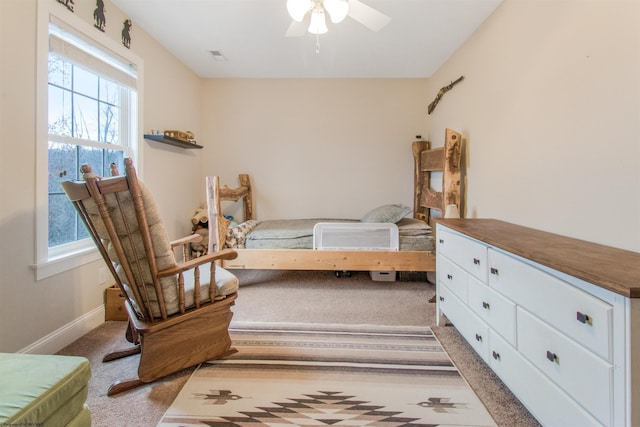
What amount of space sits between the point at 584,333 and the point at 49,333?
2739 mm

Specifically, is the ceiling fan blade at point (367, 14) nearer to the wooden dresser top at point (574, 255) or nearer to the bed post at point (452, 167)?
the bed post at point (452, 167)

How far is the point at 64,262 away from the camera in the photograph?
6.28 feet

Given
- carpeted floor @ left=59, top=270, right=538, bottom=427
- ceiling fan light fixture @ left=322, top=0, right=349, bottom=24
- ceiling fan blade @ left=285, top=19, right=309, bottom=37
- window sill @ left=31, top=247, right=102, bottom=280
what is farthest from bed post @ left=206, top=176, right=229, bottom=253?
ceiling fan light fixture @ left=322, top=0, right=349, bottom=24

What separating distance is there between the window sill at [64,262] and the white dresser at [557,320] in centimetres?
255

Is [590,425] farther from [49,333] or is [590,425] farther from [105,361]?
[49,333]

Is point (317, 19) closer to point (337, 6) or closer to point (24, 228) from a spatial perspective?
point (337, 6)

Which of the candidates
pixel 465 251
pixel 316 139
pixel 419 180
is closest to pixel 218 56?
pixel 316 139

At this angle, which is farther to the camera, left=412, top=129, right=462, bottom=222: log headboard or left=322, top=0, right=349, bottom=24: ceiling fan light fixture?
left=412, top=129, right=462, bottom=222: log headboard

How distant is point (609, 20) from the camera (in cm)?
136

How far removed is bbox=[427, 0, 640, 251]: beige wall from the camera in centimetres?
130

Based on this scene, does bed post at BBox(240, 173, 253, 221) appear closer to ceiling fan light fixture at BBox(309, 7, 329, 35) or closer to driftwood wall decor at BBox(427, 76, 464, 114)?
ceiling fan light fixture at BBox(309, 7, 329, 35)

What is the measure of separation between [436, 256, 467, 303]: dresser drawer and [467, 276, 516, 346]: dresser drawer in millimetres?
75

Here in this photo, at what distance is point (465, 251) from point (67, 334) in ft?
8.66

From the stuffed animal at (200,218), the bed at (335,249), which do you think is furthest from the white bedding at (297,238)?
the stuffed animal at (200,218)
